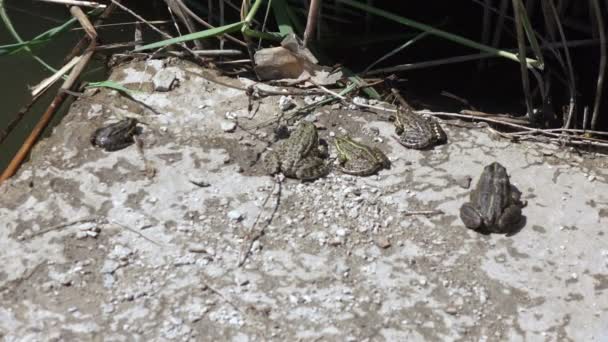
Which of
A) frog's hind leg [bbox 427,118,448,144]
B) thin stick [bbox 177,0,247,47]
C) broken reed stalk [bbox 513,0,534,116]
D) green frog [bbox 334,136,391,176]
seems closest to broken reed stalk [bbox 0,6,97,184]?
thin stick [bbox 177,0,247,47]

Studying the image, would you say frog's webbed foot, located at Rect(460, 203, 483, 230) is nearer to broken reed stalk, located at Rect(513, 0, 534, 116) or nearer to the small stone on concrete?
broken reed stalk, located at Rect(513, 0, 534, 116)

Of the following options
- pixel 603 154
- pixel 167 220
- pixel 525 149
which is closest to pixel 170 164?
pixel 167 220

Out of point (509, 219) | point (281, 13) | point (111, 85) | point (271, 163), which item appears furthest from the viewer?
point (281, 13)

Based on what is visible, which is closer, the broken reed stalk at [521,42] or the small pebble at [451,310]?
the small pebble at [451,310]

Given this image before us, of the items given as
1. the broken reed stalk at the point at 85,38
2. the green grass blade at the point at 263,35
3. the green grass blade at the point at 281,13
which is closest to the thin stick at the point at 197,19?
the green grass blade at the point at 263,35

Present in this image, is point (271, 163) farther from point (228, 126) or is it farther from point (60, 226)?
point (60, 226)

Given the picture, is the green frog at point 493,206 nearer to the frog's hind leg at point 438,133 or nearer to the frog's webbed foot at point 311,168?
the frog's hind leg at point 438,133

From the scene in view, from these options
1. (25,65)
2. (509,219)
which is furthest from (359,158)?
(25,65)
